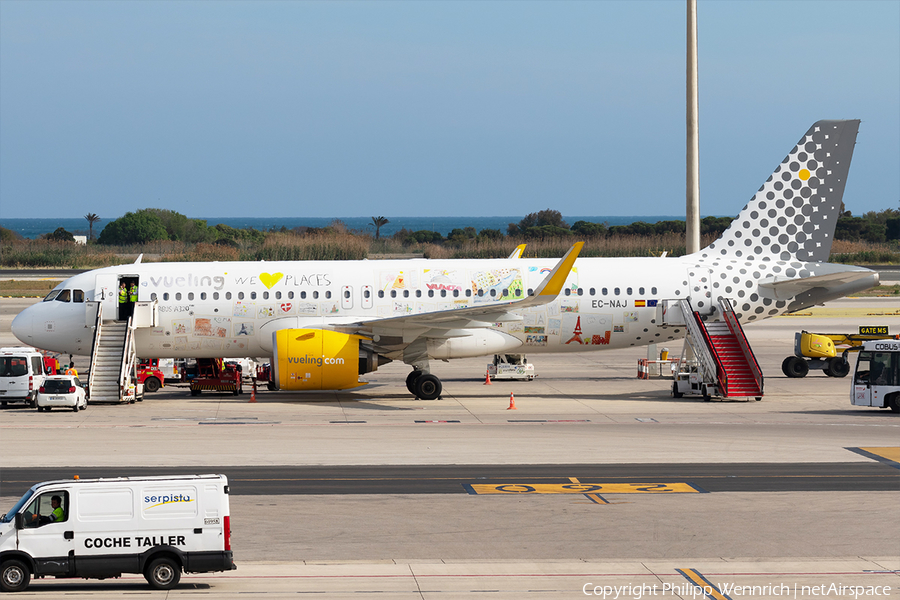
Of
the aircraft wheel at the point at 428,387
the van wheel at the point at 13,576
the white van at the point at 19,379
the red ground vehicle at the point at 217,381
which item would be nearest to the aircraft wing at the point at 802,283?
the aircraft wheel at the point at 428,387

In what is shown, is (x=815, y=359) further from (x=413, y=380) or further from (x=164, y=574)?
(x=164, y=574)

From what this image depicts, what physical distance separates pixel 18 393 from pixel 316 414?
35.2 feet

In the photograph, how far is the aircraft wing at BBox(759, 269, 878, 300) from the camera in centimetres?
3866

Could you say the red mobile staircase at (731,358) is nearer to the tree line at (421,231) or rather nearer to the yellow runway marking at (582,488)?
the yellow runway marking at (582,488)

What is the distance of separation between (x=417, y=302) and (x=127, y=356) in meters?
10.7

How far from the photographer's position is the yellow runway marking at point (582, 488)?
22.0 m

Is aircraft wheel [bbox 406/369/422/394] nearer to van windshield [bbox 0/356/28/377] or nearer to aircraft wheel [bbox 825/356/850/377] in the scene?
van windshield [bbox 0/356/28/377]

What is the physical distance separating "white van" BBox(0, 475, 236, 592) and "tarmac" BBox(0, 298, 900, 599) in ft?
1.38

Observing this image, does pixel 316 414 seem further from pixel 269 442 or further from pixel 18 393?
pixel 18 393

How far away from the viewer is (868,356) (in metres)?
33.4

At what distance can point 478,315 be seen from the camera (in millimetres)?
35156

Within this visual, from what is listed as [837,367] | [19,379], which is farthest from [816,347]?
[19,379]

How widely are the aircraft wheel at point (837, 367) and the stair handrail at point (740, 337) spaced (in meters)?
8.02

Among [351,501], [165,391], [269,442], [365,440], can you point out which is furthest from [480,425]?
[165,391]
